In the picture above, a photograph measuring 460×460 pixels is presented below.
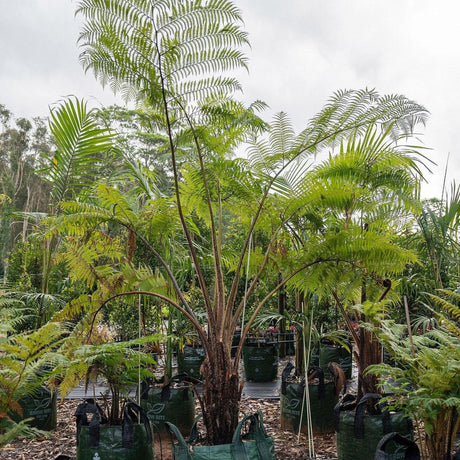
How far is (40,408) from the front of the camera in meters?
3.74

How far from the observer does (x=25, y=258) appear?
6109 millimetres

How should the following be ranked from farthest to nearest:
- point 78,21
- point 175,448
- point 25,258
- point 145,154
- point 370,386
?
point 145,154 → point 25,258 → point 370,386 → point 78,21 → point 175,448

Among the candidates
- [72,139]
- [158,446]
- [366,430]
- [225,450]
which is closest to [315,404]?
[366,430]

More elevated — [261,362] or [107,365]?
[107,365]

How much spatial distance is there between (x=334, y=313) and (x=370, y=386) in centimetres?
393

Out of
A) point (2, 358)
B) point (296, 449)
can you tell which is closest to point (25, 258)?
point (2, 358)

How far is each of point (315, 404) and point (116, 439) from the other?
1.58 m

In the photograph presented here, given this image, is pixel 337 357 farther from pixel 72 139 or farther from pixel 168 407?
pixel 72 139

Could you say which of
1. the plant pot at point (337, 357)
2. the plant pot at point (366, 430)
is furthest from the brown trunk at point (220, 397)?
the plant pot at point (337, 357)

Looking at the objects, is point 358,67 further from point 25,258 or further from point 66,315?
point 25,258

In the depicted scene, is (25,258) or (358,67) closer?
(358,67)

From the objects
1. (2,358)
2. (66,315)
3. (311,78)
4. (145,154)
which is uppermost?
(145,154)

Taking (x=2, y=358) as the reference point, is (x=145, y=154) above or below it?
above

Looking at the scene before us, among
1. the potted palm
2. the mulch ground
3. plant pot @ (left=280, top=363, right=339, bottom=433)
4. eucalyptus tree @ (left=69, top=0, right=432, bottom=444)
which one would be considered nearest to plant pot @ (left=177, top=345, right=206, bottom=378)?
the mulch ground
